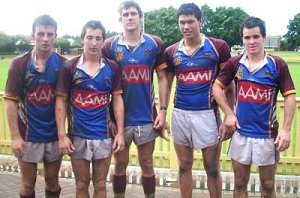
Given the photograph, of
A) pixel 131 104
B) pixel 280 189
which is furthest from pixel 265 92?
pixel 280 189

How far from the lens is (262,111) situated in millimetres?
3717

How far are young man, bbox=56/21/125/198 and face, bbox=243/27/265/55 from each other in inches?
51.8

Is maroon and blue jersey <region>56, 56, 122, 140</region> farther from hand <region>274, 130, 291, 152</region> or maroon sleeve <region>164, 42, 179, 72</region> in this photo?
hand <region>274, 130, 291, 152</region>

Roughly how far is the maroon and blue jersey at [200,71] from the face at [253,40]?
17.5 inches

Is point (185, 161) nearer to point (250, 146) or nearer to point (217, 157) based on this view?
point (217, 157)

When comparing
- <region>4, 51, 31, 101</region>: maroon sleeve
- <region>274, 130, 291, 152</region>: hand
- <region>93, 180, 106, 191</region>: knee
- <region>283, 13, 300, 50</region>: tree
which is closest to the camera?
<region>274, 130, 291, 152</region>: hand

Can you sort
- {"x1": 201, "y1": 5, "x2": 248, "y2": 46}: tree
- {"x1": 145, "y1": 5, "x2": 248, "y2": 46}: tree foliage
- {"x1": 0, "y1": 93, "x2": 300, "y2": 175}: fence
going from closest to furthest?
{"x1": 0, "y1": 93, "x2": 300, "y2": 175}: fence → {"x1": 145, "y1": 5, "x2": 248, "y2": 46}: tree foliage → {"x1": 201, "y1": 5, "x2": 248, "y2": 46}: tree

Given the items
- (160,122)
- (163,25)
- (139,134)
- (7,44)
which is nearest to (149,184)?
(139,134)

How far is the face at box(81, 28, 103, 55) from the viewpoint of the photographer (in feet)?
12.3

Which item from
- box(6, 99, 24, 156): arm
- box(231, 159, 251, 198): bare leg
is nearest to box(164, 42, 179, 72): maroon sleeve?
box(231, 159, 251, 198): bare leg

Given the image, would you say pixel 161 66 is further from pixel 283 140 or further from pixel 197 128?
pixel 283 140

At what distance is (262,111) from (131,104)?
1.33 metres

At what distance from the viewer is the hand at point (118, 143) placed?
153 inches

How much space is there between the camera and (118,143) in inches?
154
